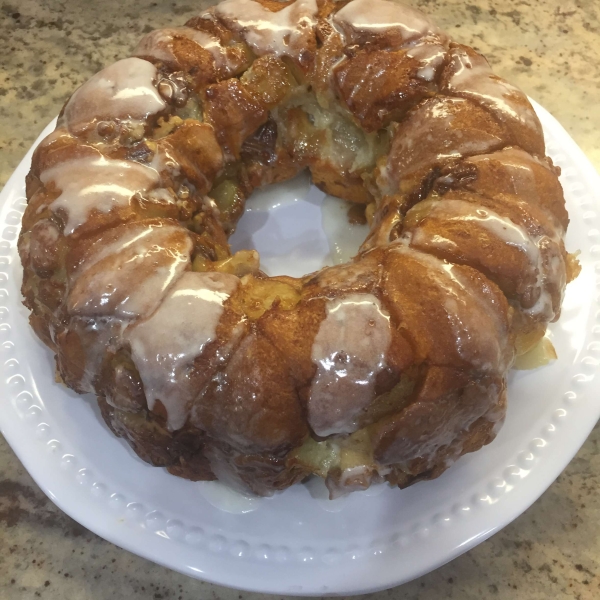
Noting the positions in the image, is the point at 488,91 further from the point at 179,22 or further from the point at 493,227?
the point at 179,22

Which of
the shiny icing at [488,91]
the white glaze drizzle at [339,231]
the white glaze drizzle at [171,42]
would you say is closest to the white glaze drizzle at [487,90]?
the shiny icing at [488,91]

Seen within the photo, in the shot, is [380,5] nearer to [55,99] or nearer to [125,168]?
[125,168]

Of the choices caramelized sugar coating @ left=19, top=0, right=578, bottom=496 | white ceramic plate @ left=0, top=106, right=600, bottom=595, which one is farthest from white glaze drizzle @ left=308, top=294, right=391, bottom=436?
white ceramic plate @ left=0, top=106, right=600, bottom=595

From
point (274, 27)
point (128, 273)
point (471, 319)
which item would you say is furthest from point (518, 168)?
point (128, 273)

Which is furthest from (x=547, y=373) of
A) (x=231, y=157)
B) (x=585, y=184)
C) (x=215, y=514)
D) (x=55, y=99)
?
(x=55, y=99)

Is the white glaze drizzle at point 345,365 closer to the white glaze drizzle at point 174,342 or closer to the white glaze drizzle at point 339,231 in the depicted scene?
the white glaze drizzle at point 174,342

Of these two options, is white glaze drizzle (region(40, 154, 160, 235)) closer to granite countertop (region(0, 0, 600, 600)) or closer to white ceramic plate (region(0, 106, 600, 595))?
white ceramic plate (region(0, 106, 600, 595))

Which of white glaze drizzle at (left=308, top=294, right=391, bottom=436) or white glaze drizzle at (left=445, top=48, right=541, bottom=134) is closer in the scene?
white glaze drizzle at (left=308, top=294, right=391, bottom=436)
